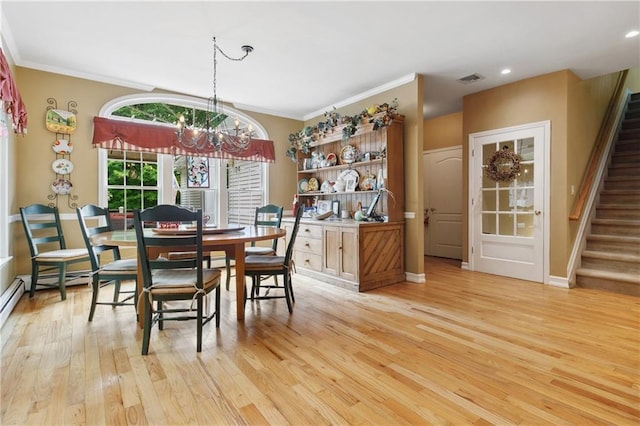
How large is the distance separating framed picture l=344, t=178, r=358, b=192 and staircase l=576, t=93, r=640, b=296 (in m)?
3.05

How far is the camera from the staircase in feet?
12.3

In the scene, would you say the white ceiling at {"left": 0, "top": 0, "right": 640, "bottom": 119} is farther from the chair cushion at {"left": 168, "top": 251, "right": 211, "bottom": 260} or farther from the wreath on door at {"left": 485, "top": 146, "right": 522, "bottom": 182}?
the chair cushion at {"left": 168, "top": 251, "right": 211, "bottom": 260}

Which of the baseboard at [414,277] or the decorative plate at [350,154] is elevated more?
the decorative plate at [350,154]

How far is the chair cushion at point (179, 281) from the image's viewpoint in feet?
7.25

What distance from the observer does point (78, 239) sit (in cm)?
398

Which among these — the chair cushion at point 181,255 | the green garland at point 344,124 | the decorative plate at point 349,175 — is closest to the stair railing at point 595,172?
the green garland at point 344,124

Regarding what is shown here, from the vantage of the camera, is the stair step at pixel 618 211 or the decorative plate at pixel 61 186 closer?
the decorative plate at pixel 61 186

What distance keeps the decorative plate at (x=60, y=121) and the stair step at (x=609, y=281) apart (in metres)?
6.60

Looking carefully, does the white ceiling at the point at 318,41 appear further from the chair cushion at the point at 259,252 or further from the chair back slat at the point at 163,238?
the chair cushion at the point at 259,252

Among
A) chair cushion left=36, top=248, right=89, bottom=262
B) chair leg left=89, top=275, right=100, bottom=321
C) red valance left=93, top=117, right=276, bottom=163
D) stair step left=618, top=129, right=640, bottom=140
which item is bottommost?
chair leg left=89, top=275, right=100, bottom=321

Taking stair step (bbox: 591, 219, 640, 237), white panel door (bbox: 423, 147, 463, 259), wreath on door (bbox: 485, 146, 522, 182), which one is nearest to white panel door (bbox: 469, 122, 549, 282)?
wreath on door (bbox: 485, 146, 522, 182)

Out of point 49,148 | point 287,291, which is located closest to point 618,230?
point 287,291

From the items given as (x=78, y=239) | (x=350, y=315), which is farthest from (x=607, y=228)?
(x=78, y=239)

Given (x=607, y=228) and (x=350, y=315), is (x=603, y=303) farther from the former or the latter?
(x=350, y=315)
